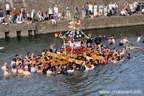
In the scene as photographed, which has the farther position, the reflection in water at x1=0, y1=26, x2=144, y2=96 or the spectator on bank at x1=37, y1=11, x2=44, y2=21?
the spectator on bank at x1=37, y1=11, x2=44, y2=21

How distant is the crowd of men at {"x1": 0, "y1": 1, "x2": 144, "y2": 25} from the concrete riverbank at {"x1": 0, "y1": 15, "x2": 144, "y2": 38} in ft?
2.34

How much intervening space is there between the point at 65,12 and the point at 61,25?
9.33ft

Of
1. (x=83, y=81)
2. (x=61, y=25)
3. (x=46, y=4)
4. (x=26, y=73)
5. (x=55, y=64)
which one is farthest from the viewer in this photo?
(x=46, y=4)

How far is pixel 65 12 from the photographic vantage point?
42.7 metres

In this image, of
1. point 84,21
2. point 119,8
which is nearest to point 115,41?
point 84,21

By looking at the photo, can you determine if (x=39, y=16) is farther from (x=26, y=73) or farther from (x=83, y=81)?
(x=83, y=81)

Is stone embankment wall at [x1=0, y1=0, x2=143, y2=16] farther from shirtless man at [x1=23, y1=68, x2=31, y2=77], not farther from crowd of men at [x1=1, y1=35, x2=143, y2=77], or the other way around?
shirtless man at [x1=23, y1=68, x2=31, y2=77]

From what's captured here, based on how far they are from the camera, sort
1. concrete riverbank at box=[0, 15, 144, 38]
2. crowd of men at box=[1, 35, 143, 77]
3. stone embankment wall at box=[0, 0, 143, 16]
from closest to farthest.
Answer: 1. crowd of men at box=[1, 35, 143, 77]
2. concrete riverbank at box=[0, 15, 144, 38]
3. stone embankment wall at box=[0, 0, 143, 16]

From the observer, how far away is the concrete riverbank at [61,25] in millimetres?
38219

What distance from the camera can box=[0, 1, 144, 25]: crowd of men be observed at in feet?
127

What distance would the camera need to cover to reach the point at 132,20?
44312 millimetres

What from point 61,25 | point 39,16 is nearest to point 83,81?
point 61,25

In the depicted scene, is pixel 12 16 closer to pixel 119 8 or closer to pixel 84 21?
pixel 84 21

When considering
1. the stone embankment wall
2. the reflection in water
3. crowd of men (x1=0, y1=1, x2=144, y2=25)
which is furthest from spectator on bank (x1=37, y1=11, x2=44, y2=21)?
the reflection in water
